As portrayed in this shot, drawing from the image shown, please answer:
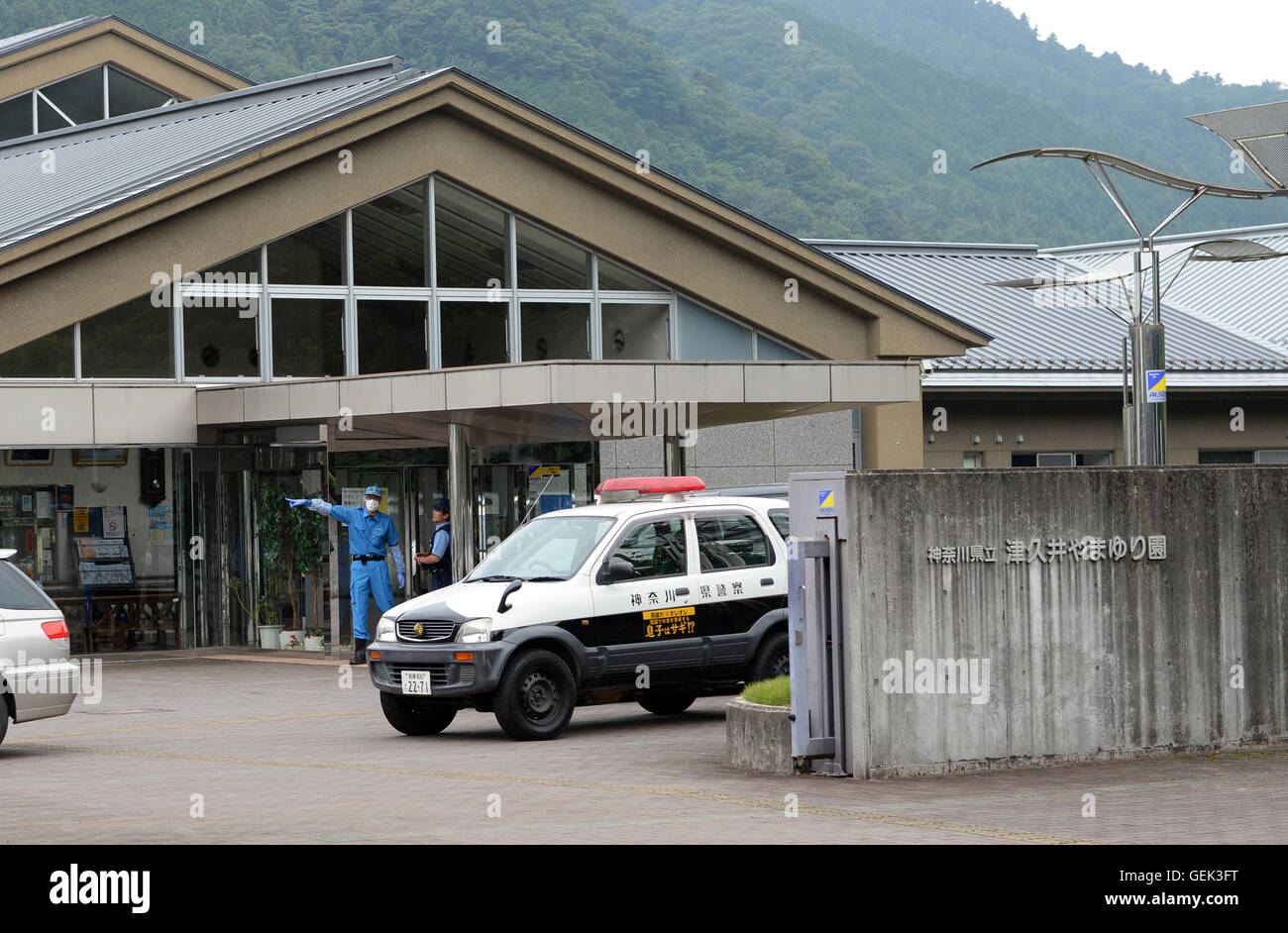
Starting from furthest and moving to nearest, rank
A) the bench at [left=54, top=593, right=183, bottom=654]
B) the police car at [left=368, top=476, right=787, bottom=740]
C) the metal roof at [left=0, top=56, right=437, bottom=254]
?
the metal roof at [left=0, top=56, right=437, bottom=254] < the bench at [left=54, top=593, right=183, bottom=654] < the police car at [left=368, top=476, right=787, bottom=740]

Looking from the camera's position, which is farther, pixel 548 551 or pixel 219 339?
pixel 219 339

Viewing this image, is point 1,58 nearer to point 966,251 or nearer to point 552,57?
point 966,251

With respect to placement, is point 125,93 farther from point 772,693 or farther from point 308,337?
point 772,693

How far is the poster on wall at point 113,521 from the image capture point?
2441 centimetres

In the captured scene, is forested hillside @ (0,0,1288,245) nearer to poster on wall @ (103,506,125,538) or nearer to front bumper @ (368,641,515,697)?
poster on wall @ (103,506,125,538)

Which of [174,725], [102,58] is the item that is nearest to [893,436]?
[174,725]

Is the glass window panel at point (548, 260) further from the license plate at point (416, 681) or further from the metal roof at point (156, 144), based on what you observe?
the license plate at point (416, 681)

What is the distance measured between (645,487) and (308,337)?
10705 millimetres

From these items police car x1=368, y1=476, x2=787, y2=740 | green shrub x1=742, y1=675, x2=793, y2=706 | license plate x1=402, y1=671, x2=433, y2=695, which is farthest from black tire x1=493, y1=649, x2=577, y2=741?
green shrub x1=742, y1=675, x2=793, y2=706

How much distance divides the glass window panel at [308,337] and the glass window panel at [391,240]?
25.3 inches

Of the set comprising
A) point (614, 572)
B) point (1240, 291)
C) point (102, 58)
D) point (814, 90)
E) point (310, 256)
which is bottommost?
point (614, 572)

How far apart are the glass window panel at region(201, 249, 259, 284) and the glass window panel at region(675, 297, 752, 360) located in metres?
6.53

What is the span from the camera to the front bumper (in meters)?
14.1

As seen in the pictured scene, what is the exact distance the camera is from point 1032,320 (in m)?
36.2
